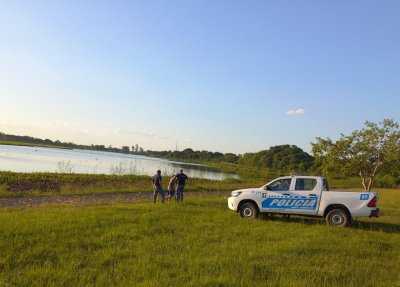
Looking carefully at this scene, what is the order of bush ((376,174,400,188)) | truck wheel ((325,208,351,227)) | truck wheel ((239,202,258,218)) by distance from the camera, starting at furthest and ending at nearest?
1. bush ((376,174,400,188))
2. truck wheel ((239,202,258,218))
3. truck wheel ((325,208,351,227))

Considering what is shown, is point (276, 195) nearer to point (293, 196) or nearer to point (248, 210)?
point (293, 196)

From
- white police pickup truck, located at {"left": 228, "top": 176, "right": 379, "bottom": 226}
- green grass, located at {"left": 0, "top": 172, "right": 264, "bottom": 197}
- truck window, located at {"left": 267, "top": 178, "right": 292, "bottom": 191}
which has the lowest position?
green grass, located at {"left": 0, "top": 172, "right": 264, "bottom": 197}

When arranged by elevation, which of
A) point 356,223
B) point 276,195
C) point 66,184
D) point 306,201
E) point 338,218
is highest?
point 276,195

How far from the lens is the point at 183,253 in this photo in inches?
336

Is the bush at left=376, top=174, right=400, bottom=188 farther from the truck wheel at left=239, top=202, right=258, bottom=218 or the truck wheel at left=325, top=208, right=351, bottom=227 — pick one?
the truck wheel at left=239, top=202, right=258, bottom=218

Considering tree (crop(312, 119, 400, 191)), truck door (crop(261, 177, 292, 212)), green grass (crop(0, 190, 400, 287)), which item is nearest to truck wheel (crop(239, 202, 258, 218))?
truck door (crop(261, 177, 292, 212))

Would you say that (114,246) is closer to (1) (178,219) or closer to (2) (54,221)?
(2) (54,221)

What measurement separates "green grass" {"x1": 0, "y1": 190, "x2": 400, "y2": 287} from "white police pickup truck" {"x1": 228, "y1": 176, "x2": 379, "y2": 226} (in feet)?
3.57

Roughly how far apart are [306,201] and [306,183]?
70 cm

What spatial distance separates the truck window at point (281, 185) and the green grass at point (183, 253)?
202 centimetres

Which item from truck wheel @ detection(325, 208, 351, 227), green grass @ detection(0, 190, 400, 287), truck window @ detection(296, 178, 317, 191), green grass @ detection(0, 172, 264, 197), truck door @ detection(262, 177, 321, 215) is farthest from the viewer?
green grass @ detection(0, 172, 264, 197)

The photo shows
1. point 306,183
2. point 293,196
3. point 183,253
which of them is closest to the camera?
point 183,253

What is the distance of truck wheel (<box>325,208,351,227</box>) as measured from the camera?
46.3ft

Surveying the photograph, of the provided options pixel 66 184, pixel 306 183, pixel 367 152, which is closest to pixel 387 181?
pixel 367 152
